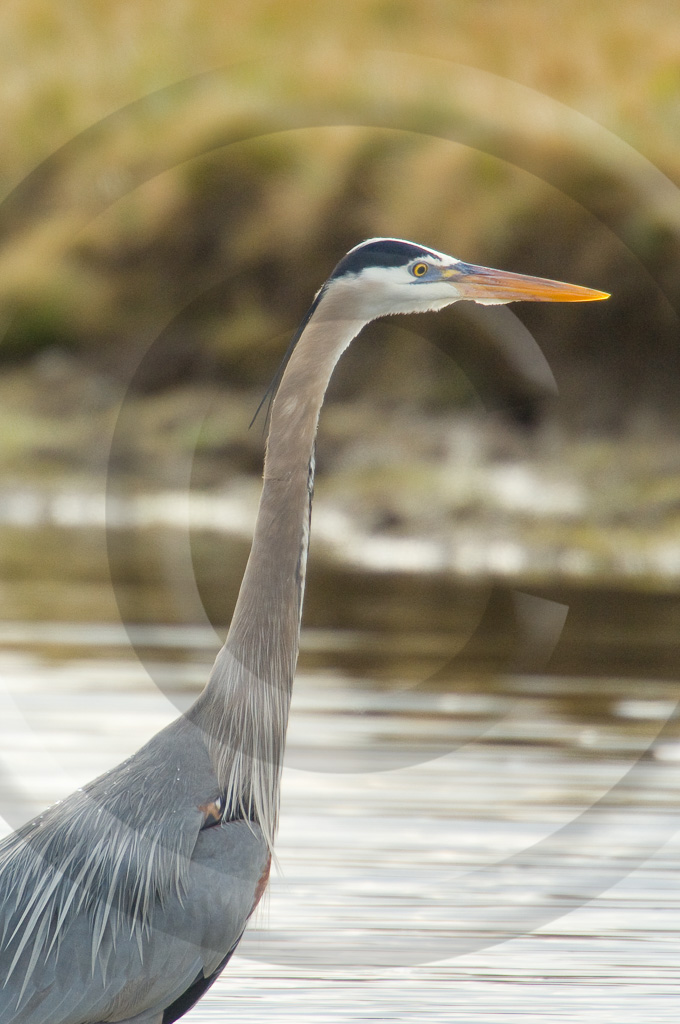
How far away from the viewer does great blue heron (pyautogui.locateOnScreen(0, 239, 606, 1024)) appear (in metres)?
4.78

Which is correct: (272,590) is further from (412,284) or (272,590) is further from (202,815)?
(412,284)

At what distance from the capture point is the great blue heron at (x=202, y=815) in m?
4.78

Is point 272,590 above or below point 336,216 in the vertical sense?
below

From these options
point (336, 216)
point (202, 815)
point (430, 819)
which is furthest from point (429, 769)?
point (336, 216)

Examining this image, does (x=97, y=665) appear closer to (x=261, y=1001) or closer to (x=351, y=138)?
(x=261, y=1001)

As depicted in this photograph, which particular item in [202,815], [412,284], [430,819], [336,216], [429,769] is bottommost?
[202,815]

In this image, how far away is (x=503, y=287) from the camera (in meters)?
5.58

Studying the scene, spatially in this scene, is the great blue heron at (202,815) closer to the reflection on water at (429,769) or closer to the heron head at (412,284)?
the heron head at (412,284)

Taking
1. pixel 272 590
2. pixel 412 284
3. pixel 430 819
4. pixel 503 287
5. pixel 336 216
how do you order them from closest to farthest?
1. pixel 272 590
2. pixel 412 284
3. pixel 503 287
4. pixel 430 819
5. pixel 336 216

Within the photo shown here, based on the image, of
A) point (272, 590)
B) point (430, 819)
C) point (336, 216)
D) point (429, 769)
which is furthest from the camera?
point (336, 216)

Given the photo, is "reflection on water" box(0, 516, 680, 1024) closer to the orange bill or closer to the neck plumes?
the neck plumes

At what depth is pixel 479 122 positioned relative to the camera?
76.1ft

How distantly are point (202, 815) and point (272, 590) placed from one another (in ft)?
2.42

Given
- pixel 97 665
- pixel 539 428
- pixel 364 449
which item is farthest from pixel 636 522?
pixel 97 665
